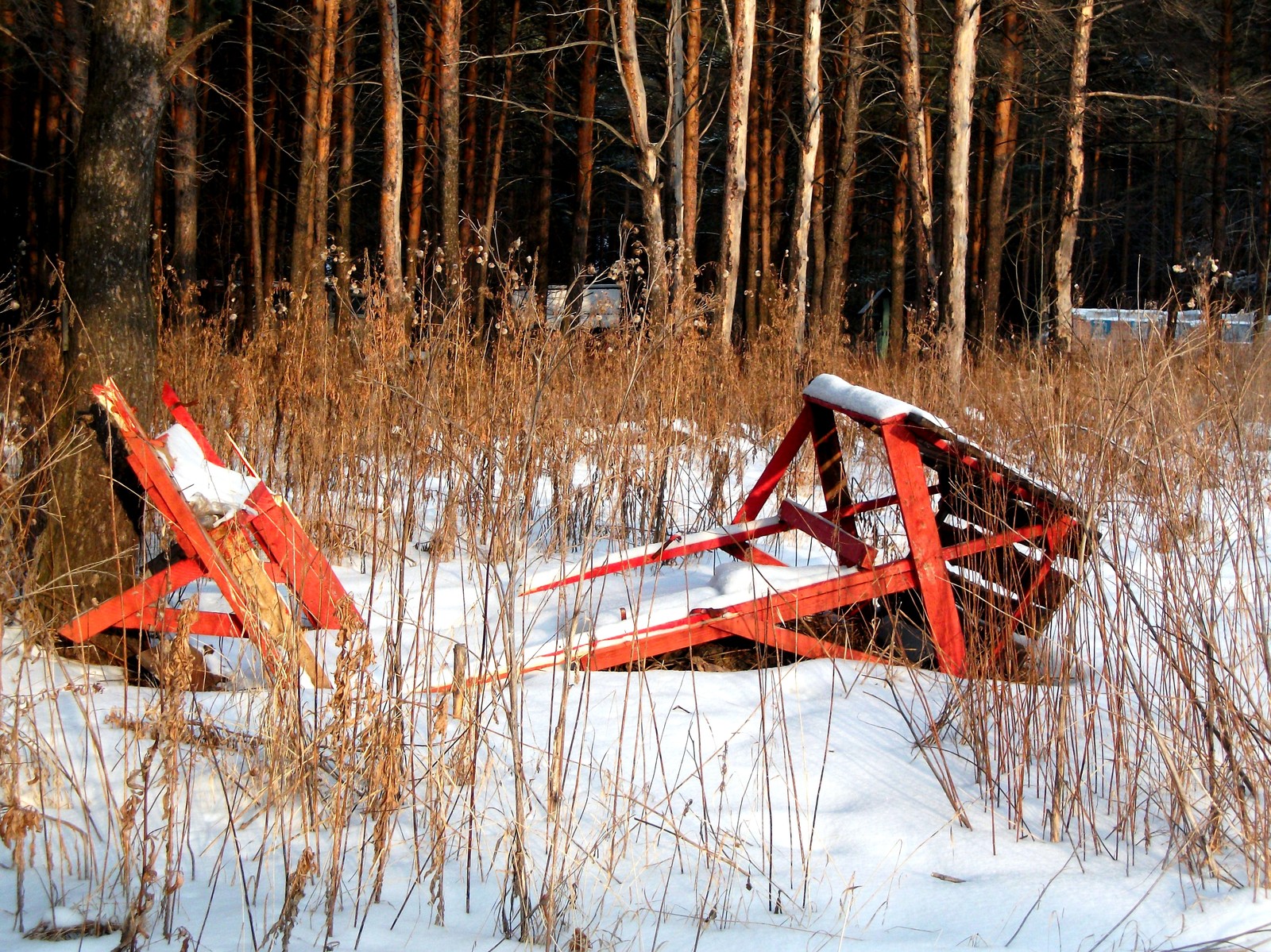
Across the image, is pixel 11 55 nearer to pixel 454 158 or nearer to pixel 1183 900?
pixel 454 158

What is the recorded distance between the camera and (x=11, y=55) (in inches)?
615

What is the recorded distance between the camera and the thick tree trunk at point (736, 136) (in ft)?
31.5

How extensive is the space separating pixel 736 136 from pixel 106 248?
24.0ft

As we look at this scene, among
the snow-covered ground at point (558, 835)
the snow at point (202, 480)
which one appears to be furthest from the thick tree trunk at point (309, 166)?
the snow-covered ground at point (558, 835)

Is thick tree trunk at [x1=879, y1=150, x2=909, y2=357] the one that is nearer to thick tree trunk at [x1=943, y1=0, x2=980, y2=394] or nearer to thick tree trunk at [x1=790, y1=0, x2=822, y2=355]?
thick tree trunk at [x1=790, y1=0, x2=822, y2=355]

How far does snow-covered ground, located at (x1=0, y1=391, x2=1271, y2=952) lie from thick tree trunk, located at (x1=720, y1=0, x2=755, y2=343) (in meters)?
7.26

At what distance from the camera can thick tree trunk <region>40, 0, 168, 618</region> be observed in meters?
3.37

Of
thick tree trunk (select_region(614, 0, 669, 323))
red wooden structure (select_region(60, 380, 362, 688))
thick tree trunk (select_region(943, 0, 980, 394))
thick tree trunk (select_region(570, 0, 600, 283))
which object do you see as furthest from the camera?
thick tree trunk (select_region(570, 0, 600, 283))

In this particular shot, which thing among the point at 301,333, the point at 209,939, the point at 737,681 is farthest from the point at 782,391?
the point at 209,939

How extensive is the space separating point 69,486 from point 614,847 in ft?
7.49

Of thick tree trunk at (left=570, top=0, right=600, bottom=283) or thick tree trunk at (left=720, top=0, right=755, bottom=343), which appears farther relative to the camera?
thick tree trunk at (left=570, top=0, right=600, bottom=283)

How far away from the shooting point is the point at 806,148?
10.8 m

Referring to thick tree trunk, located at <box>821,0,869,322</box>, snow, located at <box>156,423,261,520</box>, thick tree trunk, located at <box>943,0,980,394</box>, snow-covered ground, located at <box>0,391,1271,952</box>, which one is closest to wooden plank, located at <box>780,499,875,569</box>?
snow-covered ground, located at <box>0,391,1271,952</box>

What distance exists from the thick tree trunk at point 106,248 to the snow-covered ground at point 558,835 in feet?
2.77
